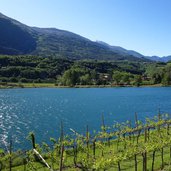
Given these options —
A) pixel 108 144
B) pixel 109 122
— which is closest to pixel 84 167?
pixel 108 144

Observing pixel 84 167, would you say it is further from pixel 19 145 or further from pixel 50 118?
pixel 50 118

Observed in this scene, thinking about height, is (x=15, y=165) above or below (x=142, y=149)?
below

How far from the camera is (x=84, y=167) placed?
86.8 ft

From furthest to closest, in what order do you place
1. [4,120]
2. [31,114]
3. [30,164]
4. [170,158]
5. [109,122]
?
Answer: 1. [31,114]
2. [4,120]
3. [109,122]
4. [170,158]
5. [30,164]

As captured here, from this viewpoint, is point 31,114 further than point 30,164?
Yes

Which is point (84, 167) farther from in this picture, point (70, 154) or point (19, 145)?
point (19, 145)

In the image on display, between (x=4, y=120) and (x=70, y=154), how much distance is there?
4569 centimetres

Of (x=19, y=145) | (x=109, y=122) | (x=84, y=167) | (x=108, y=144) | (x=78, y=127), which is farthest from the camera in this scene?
(x=109, y=122)

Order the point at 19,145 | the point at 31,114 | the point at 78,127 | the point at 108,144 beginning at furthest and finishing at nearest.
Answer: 1. the point at 31,114
2. the point at 78,127
3. the point at 19,145
4. the point at 108,144

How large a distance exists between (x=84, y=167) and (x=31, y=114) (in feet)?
201

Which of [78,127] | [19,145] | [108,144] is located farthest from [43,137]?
[108,144]

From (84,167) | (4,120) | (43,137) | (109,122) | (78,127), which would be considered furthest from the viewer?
(4,120)

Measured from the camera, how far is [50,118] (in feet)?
254

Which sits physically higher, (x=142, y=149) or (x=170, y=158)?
(x=142, y=149)
